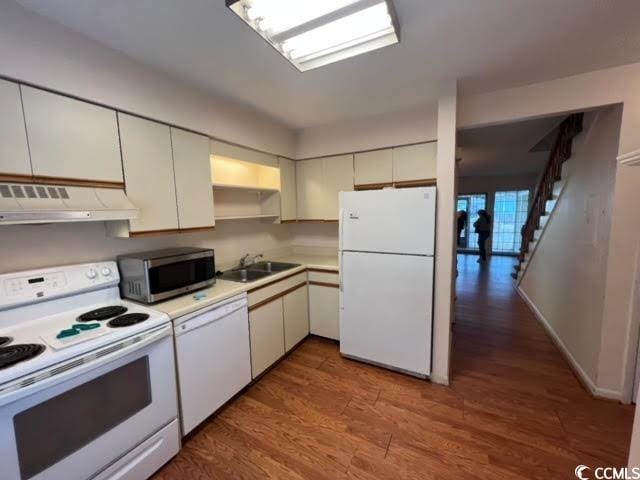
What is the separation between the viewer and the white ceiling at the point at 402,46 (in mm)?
1281

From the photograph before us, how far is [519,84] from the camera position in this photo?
6.74ft

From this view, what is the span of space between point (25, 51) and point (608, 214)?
385 centimetres

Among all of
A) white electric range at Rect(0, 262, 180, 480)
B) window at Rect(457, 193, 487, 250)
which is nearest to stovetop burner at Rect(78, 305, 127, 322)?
white electric range at Rect(0, 262, 180, 480)

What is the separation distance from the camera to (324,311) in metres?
2.89

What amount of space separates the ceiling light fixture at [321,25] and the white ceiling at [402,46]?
111mm

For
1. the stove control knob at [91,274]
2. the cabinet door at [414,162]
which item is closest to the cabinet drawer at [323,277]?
the cabinet door at [414,162]

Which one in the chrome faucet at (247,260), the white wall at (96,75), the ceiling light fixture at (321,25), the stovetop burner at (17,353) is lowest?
the stovetop burner at (17,353)

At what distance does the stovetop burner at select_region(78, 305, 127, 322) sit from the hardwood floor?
97 cm

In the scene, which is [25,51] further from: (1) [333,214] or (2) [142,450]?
(1) [333,214]

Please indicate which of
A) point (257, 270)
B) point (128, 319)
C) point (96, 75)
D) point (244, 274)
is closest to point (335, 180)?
point (257, 270)

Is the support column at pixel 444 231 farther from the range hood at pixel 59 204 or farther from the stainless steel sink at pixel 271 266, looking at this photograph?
the range hood at pixel 59 204

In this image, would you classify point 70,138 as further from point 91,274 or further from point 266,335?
point 266,335

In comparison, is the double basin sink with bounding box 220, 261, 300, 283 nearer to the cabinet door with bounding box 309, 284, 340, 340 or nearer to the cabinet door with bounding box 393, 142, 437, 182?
→ the cabinet door with bounding box 309, 284, 340, 340

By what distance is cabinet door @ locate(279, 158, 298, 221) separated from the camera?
3.00 metres
